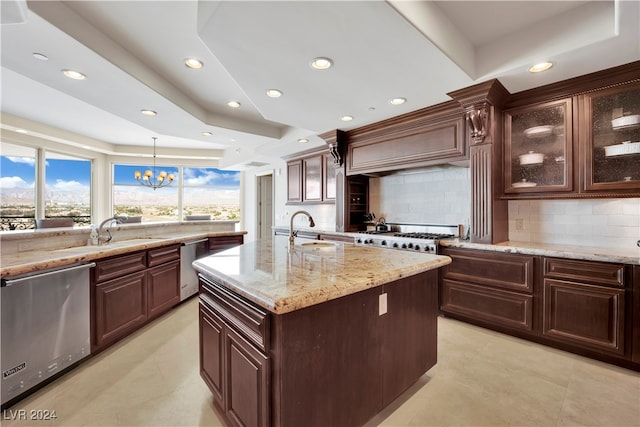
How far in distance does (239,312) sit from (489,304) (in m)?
2.55

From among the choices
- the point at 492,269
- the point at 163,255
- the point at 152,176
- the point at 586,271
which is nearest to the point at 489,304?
the point at 492,269

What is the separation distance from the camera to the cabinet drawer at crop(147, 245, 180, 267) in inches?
113

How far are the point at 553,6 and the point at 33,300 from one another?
415cm

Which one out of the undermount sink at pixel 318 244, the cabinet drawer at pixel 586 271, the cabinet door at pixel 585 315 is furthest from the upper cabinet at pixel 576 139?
the undermount sink at pixel 318 244

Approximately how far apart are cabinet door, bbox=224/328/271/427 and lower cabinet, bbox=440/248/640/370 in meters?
2.45

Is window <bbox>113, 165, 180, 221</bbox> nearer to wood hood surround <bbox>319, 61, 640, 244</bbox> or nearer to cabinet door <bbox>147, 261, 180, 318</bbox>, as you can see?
cabinet door <bbox>147, 261, 180, 318</bbox>

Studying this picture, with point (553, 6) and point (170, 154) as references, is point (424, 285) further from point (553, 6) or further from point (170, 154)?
point (170, 154)

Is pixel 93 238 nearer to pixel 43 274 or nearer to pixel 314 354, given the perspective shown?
pixel 43 274

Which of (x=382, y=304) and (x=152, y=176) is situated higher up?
(x=152, y=176)

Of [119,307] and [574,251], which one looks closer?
[574,251]

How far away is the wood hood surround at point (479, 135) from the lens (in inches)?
92.7

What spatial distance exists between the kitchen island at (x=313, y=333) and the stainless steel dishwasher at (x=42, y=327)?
3.87 feet

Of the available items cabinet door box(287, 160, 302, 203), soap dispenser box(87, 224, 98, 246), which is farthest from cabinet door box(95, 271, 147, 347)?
cabinet door box(287, 160, 302, 203)

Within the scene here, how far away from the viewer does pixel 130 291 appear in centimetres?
258
